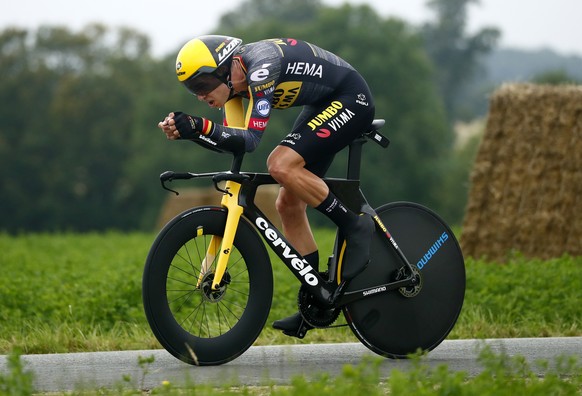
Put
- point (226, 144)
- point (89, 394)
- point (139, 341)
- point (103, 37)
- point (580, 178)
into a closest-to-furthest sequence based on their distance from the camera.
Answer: point (89, 394) → point (226, 144) → point (139, 341) → point (580, 178) → point (103, 37)

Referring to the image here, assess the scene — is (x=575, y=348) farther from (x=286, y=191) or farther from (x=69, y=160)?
(x=69, y=160)

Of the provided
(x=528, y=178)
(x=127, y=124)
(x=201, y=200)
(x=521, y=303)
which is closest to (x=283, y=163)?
(x=521, y=303)

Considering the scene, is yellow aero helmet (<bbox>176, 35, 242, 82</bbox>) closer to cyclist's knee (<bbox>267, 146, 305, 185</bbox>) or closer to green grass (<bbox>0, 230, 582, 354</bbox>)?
cyclist's knee (<bbox>267, 146, 305, 185</bbox>)

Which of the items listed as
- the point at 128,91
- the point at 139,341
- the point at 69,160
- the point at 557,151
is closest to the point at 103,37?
the point at 128,91

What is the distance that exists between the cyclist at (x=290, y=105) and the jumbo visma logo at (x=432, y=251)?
0.46 m

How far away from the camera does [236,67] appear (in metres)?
6.80

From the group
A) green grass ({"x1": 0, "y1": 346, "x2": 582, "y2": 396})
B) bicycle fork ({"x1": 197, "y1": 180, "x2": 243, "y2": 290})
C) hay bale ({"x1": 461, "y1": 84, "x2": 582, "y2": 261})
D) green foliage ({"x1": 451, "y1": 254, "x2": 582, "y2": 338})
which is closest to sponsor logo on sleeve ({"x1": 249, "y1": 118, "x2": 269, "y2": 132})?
bicycle fork ({"x1": 197, "y1": 180, "x2": 243, "y2": 290})

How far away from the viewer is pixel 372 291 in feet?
23.5

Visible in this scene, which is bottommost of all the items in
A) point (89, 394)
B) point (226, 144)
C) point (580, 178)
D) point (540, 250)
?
point (540, 250)

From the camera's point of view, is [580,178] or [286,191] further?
[580,178]

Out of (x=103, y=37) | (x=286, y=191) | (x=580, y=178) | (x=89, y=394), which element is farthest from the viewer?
(x=103, y=37)

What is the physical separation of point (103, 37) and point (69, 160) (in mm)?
13163

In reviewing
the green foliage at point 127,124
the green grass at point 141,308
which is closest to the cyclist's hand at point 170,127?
the green grass at point 141,308

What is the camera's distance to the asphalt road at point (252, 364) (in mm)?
6191
